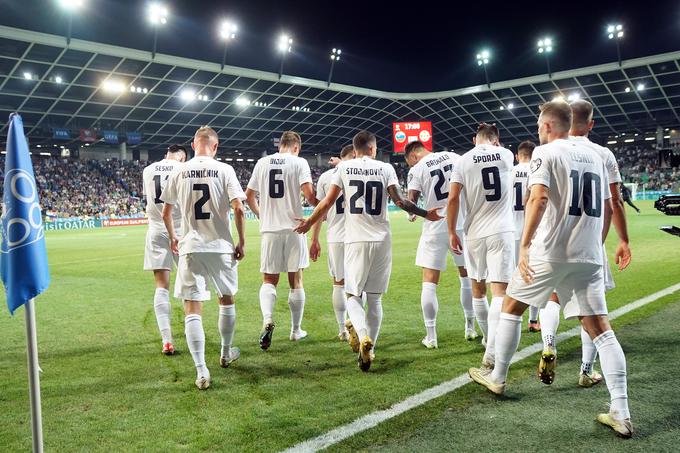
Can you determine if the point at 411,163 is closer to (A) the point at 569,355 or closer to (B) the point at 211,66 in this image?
(A) the point at 569,355

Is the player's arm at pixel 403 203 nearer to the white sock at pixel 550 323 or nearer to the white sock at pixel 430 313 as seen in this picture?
the white sock at pixel 430 313

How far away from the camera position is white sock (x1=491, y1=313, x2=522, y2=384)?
4.06 m

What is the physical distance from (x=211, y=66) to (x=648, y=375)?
141 feet

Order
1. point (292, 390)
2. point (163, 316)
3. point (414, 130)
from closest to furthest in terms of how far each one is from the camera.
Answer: point (292, 390) < point (163, 316) < point (414, 130)

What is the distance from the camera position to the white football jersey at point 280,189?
6133 millimetres

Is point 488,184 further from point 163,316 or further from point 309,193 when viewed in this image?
point 163,316

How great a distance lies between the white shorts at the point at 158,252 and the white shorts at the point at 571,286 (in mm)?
4228

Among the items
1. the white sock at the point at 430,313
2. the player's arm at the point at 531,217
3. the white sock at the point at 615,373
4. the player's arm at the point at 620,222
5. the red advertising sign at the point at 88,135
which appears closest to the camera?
the white sock at the point at 615,373

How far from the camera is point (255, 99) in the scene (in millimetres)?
50031

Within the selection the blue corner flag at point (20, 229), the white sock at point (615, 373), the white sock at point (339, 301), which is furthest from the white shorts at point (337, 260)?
the blue corner flag at point (20, 229)

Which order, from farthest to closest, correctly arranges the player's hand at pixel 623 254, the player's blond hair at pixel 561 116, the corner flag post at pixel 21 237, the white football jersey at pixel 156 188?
the white football jersey at pixel 156 188, the player's hand at pixel 623 254, the player's blond hair at pixel 561 116, the corner flag post at pixel 21 237

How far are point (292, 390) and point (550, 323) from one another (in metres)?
2.36

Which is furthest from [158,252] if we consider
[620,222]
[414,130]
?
[414,130]

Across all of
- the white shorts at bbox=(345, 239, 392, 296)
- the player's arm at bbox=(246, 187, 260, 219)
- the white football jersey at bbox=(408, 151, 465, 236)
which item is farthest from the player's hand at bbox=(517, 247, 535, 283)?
the player's arm at bbox=(246, 187, 260, 219)
